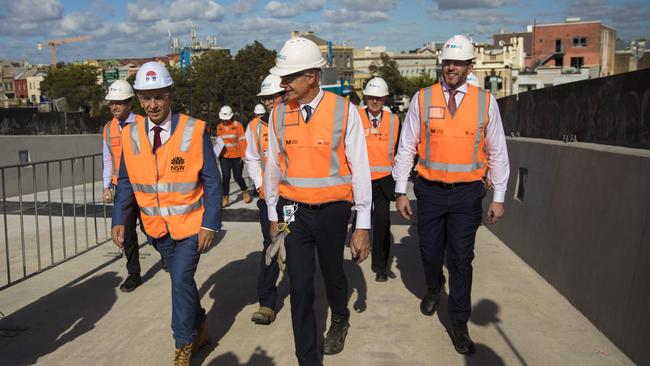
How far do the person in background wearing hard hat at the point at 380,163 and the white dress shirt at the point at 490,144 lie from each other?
141 centimetres

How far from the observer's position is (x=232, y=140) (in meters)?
13.5

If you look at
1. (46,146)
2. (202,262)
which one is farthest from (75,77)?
(202,262)

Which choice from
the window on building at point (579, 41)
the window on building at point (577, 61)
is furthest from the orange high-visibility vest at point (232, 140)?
the window on building at point (579, 41)

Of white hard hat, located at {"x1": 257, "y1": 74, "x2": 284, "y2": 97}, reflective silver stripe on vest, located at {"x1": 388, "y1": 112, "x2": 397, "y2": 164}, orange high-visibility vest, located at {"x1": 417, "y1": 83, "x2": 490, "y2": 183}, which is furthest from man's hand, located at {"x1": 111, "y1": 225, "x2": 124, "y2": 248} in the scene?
reflective silver stripe on vest, located at {"x1": 388, "y1": 112, "x2": 397, "y2": 164}

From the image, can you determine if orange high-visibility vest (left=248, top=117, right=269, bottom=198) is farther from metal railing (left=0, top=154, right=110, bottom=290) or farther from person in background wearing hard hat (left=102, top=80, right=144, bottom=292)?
metal railing (left=0, top=154, right=110, bottom=290)

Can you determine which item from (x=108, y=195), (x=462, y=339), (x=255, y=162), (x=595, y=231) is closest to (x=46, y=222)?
(x=108, y=195)

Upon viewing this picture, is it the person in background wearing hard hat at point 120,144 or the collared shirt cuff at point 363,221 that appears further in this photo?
the person in background wearing hard hat at point 120,144

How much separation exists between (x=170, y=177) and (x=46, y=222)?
24.5ft

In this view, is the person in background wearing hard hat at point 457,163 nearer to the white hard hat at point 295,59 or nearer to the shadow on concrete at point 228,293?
the white hard hat at point 295,59

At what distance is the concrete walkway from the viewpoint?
15.2 feet

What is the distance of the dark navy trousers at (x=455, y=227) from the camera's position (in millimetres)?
4895

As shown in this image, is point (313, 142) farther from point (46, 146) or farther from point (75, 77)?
point (75, 77)

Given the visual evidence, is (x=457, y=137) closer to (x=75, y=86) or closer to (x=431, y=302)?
(x=431, y=302)

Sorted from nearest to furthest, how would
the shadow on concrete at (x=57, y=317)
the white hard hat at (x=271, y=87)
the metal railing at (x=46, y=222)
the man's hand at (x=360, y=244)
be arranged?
the man's hand at (x=360, y=244) → the shadow on concrete at (x=57, y=317) → the white hard hat at (x=271, y=87) → the metal railing at (x=46, y=222)
